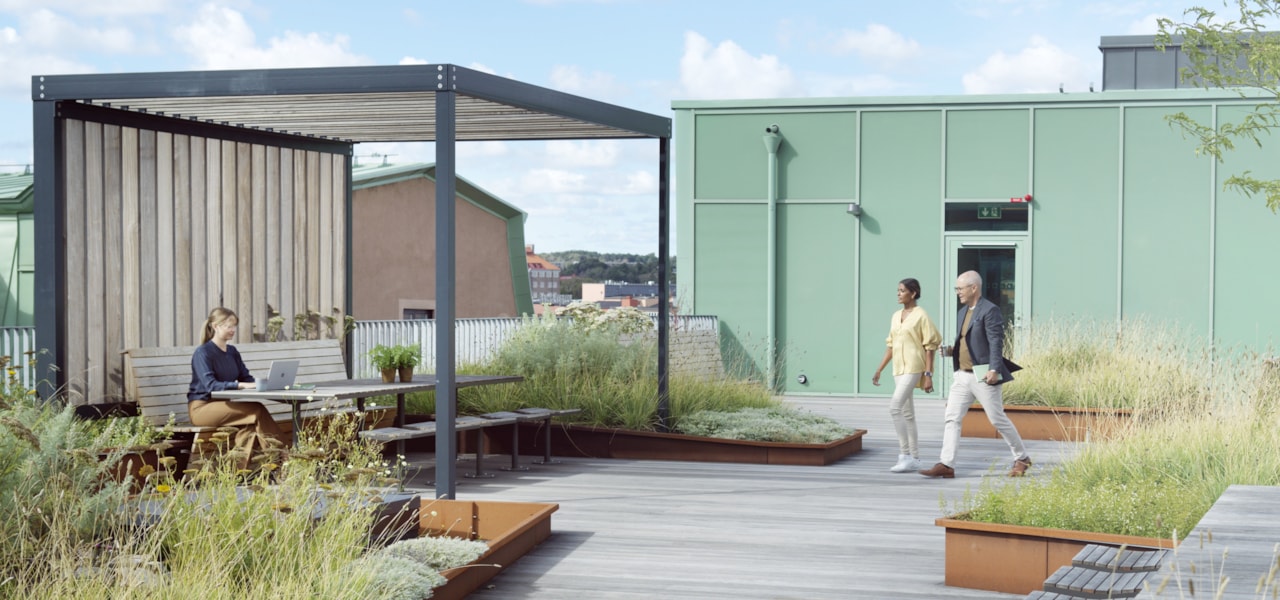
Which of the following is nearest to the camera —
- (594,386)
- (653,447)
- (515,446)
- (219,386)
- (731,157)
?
(219,386)

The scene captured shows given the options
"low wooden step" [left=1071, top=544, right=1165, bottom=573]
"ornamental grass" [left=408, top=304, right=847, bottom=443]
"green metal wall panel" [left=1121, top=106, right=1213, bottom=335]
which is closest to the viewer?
"low wooden step" [left=1071, top=544, right=1165, bottom=573]

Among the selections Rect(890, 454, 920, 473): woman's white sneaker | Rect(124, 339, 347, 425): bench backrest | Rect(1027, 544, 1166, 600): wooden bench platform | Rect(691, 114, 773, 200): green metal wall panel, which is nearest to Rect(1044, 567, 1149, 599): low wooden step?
Rect(1027, 544, 1166, 600): wooden bench platform

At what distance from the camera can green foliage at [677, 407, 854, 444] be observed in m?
11.3

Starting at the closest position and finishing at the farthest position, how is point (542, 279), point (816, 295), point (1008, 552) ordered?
1. point (1008, 552)
2. point (816, 295)
3. point (542, 279)

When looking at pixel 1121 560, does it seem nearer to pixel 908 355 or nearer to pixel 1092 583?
pixel 1092 583

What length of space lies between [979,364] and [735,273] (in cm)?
1019

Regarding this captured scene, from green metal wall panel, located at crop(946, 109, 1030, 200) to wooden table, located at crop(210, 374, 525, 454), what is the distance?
9.65 meters

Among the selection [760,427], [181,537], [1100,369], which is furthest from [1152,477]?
[1100,369]

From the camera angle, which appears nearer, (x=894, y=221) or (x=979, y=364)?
(x=979, y=364)

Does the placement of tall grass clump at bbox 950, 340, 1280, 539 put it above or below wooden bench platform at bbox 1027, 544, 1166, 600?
above

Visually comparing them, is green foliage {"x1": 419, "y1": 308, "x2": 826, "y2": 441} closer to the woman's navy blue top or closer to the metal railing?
the woman's navy blue top

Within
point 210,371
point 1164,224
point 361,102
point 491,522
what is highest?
point 361,102

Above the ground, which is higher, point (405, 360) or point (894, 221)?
point (894, 221)

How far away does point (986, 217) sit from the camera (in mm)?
19297
